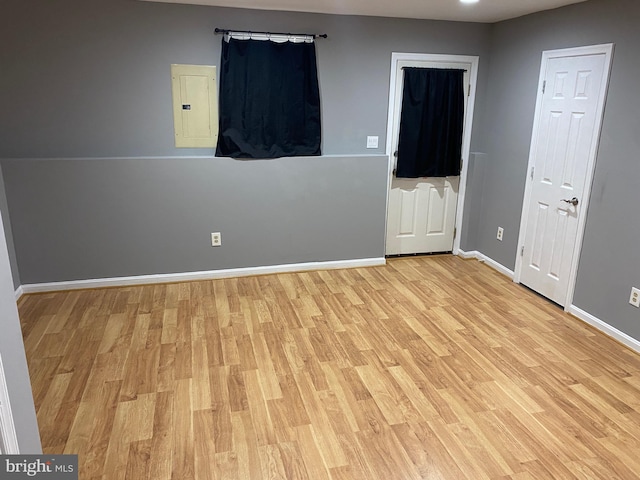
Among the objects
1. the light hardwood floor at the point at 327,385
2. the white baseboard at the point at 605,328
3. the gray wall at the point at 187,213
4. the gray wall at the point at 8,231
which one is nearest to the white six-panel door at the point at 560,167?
the white baseboard at the point at 605,328

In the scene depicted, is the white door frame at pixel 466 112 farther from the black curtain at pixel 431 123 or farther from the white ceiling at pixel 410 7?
the white ceiling at pixel 410 7

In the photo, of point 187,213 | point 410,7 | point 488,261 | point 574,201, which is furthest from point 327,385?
point 410,7

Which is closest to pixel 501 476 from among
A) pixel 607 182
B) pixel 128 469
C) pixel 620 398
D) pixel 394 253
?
pixel 620 398

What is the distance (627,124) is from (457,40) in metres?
1.91

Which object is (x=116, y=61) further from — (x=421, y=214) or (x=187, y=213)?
(x=421, y=214)

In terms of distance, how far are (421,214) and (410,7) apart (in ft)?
6.67

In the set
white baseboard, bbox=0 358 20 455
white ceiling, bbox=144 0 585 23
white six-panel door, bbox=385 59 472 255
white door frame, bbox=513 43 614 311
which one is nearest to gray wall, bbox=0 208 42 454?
white baseboard, bbox=0 358 20 455

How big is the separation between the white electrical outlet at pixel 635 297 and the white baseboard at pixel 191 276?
2.20 m

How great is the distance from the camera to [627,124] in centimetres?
309

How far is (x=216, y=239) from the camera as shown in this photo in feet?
13.9

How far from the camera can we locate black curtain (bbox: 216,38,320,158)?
3936 mm

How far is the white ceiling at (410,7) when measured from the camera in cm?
351

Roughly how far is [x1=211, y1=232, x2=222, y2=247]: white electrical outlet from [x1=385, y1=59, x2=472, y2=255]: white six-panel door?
1764mm

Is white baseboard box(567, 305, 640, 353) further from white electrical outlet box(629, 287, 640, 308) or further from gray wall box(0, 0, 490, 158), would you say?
gray wall box(0, 0, 490, 158)
